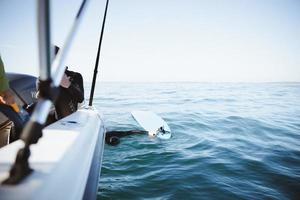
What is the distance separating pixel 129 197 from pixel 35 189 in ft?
7.84

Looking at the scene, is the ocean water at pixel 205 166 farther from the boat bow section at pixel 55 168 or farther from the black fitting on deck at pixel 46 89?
the black fitting on deck at pixel 46 89

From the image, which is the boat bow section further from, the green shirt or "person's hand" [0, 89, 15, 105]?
the green shirt

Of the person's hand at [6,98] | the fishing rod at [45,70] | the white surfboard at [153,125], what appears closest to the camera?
the fishing rod at [45,70]

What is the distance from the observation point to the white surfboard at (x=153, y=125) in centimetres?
603

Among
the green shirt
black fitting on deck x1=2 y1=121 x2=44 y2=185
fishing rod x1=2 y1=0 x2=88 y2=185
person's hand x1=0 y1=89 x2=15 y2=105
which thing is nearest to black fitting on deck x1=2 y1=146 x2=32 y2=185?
black fitting on deck x1=2 y1=121 x2=44 y2=185

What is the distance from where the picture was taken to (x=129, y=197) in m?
3.12

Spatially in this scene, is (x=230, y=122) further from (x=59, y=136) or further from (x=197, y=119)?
(x=59, y=136)

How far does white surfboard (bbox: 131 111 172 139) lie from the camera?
6.03m

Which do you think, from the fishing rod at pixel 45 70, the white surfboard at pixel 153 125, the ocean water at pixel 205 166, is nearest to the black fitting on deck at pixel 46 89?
the fishing rod at pixel 45 70

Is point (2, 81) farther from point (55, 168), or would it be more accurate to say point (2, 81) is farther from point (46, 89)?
point (46, 89)

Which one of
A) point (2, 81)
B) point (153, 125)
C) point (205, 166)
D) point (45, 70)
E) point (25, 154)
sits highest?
point (45, 70)

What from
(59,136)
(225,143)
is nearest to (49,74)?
(59,136)

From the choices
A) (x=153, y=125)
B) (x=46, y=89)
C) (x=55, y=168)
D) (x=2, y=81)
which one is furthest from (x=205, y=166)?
(x=46, y=89)

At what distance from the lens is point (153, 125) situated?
6449mm
